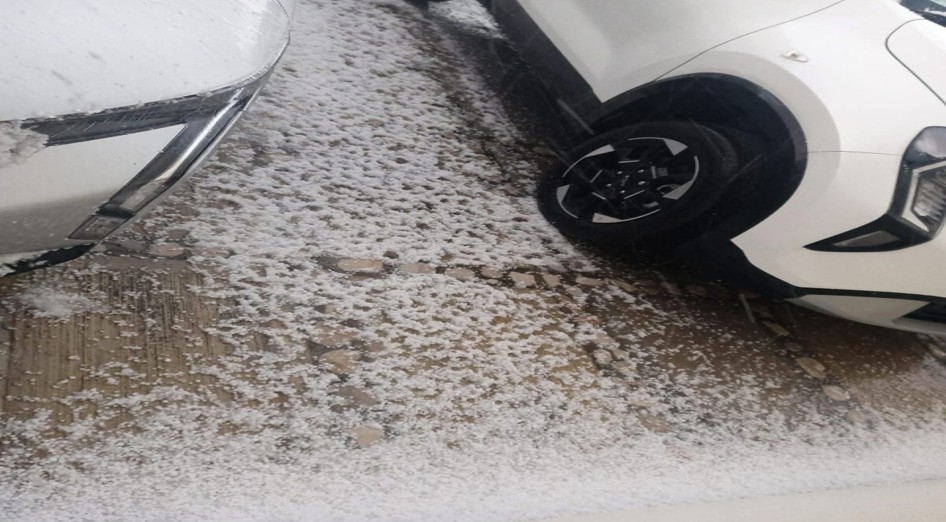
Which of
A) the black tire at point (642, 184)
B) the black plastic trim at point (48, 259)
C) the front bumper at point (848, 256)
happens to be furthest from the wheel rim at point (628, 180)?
the black plastic trim at point (48, 259)

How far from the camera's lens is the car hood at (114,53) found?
4.99 feet

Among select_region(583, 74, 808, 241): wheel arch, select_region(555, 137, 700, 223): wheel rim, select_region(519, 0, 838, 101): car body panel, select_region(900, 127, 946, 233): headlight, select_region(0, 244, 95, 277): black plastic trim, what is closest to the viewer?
select_region(0, 244, 95, 277): black plastic trim

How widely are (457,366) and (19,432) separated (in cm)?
119

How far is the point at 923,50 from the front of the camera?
8.19 ft

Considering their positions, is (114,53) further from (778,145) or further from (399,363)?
(778,145)

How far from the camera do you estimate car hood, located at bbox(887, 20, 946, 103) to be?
2.43 meters

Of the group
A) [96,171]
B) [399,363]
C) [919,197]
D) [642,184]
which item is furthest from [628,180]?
[96,171]

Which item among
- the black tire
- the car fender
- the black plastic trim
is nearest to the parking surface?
the black tire

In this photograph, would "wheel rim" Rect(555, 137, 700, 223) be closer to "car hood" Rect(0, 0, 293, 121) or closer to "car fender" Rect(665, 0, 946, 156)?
"car fender" Rect(665, 0, 946, 156)

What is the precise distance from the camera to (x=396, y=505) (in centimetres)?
188

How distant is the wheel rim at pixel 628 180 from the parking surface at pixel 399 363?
0.64 ft

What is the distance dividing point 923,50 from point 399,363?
2.03 metres

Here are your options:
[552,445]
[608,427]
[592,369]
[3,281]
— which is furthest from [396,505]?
[3,281]

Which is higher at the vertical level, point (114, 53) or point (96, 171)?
point (114, 53)
